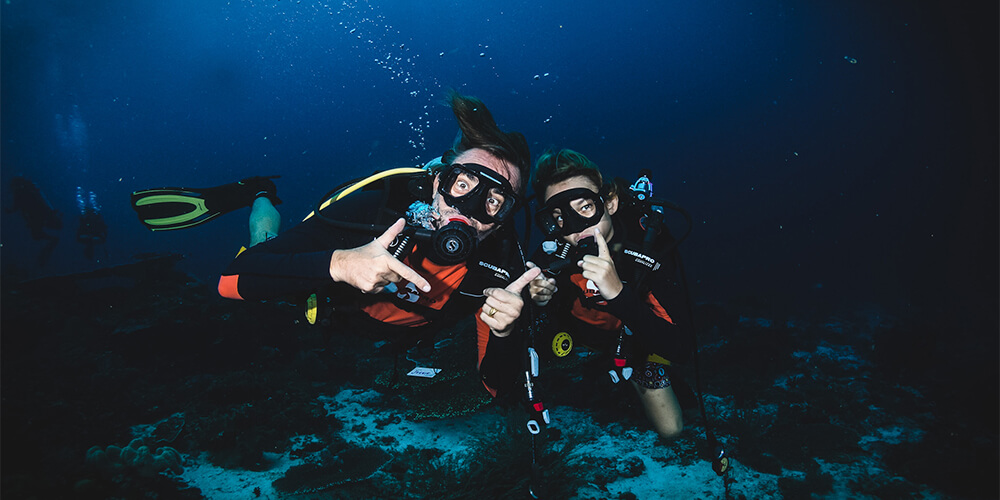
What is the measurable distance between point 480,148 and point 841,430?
280 inches

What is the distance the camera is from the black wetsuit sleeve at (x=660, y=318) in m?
2.68

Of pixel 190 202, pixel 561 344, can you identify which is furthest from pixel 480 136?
pixel 190 202

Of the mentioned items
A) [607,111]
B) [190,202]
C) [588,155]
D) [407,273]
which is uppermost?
[607,111]

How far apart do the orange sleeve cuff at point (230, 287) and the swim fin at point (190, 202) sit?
7.75 ft

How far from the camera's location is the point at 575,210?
3.13 metres

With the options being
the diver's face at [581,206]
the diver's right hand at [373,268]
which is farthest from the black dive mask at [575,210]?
the diver's right hand at [373,268]

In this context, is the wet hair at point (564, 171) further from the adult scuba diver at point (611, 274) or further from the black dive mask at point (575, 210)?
the black dive mask at point (575, 210)

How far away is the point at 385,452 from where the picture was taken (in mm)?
5160

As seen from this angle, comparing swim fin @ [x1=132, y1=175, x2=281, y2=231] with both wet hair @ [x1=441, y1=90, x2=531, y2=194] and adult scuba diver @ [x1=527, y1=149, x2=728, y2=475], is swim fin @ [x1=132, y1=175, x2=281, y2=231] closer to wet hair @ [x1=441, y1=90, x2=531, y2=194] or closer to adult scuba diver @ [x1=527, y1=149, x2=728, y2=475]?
wet hair @ [x1=441, y1=90, x2=531, y2=194]

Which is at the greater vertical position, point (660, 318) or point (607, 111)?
point (607, 111)

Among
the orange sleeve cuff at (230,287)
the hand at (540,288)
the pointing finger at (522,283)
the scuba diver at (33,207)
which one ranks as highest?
the scuba diver at (33,207)

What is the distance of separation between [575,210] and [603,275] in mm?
774

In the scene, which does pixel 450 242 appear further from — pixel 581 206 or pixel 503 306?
pixel 581 206

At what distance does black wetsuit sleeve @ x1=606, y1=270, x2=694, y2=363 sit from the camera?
2.68m
